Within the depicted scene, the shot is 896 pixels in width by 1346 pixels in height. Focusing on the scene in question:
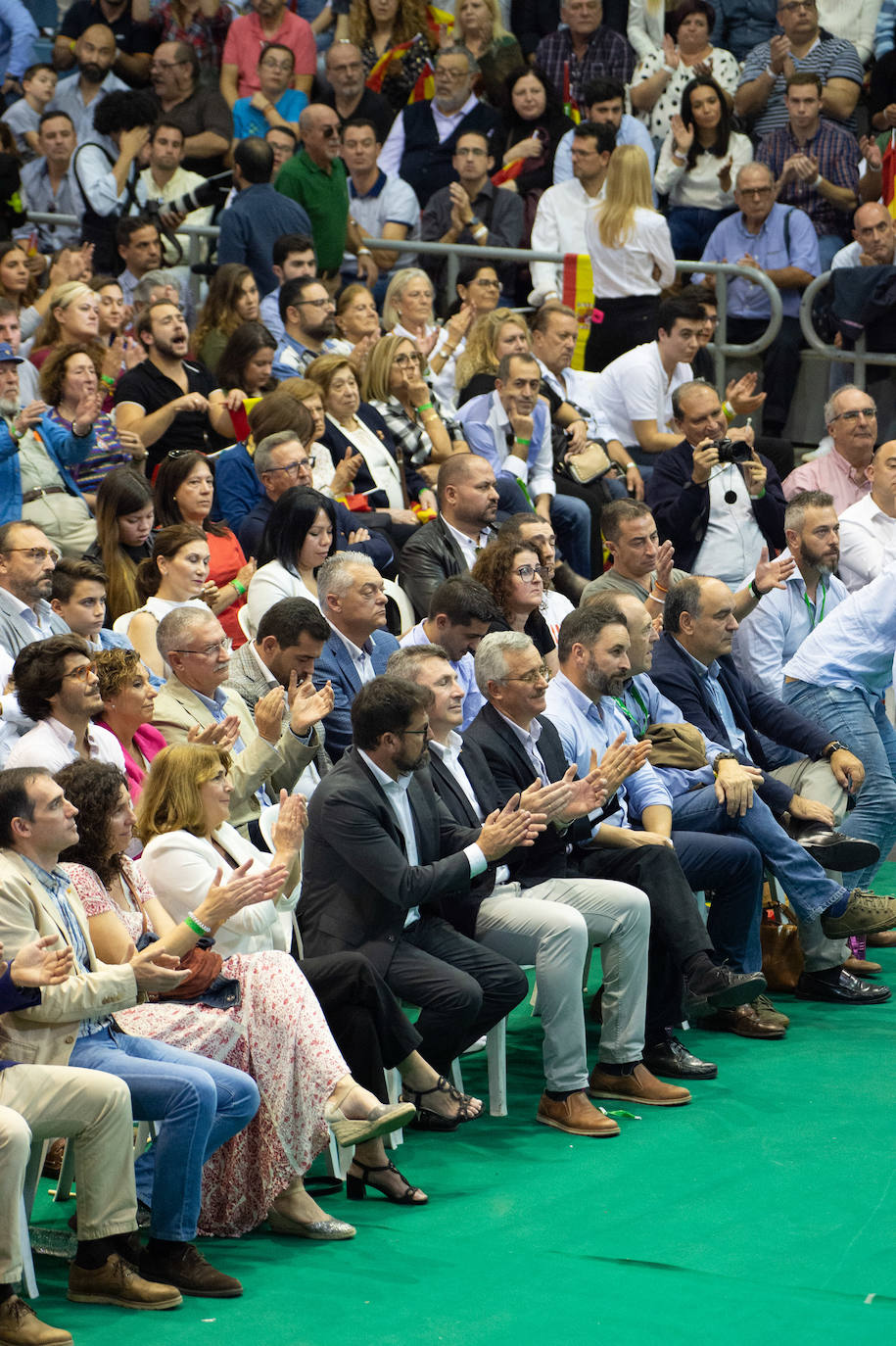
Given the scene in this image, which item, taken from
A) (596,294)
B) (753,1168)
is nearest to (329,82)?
(596,294)

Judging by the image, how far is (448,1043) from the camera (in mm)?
5445

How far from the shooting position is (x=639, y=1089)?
19.0 ft

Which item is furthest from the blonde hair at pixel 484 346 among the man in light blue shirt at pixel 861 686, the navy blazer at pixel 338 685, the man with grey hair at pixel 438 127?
the navy blazer at pixel 338 685

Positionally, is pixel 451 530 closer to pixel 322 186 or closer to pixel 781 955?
pixel 781 955

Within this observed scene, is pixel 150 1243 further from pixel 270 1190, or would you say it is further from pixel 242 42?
pixel 242 42

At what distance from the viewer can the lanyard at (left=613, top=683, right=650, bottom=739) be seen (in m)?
6.64

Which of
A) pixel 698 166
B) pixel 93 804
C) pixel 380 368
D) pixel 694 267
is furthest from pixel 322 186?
pixel 93 804

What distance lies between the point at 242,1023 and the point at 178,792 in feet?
1.95

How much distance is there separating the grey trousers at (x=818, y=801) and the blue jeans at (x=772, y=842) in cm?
12

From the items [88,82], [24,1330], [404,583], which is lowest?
[24,1330]

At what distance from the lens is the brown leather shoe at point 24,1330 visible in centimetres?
397

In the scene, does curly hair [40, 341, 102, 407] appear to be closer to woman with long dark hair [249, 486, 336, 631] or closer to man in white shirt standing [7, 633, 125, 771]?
woman with long dark hair [249, 486, 336, 631]

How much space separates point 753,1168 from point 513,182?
7.32 meters

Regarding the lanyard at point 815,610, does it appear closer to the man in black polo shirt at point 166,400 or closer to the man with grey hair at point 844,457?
the man with grey hair at point 844,457
